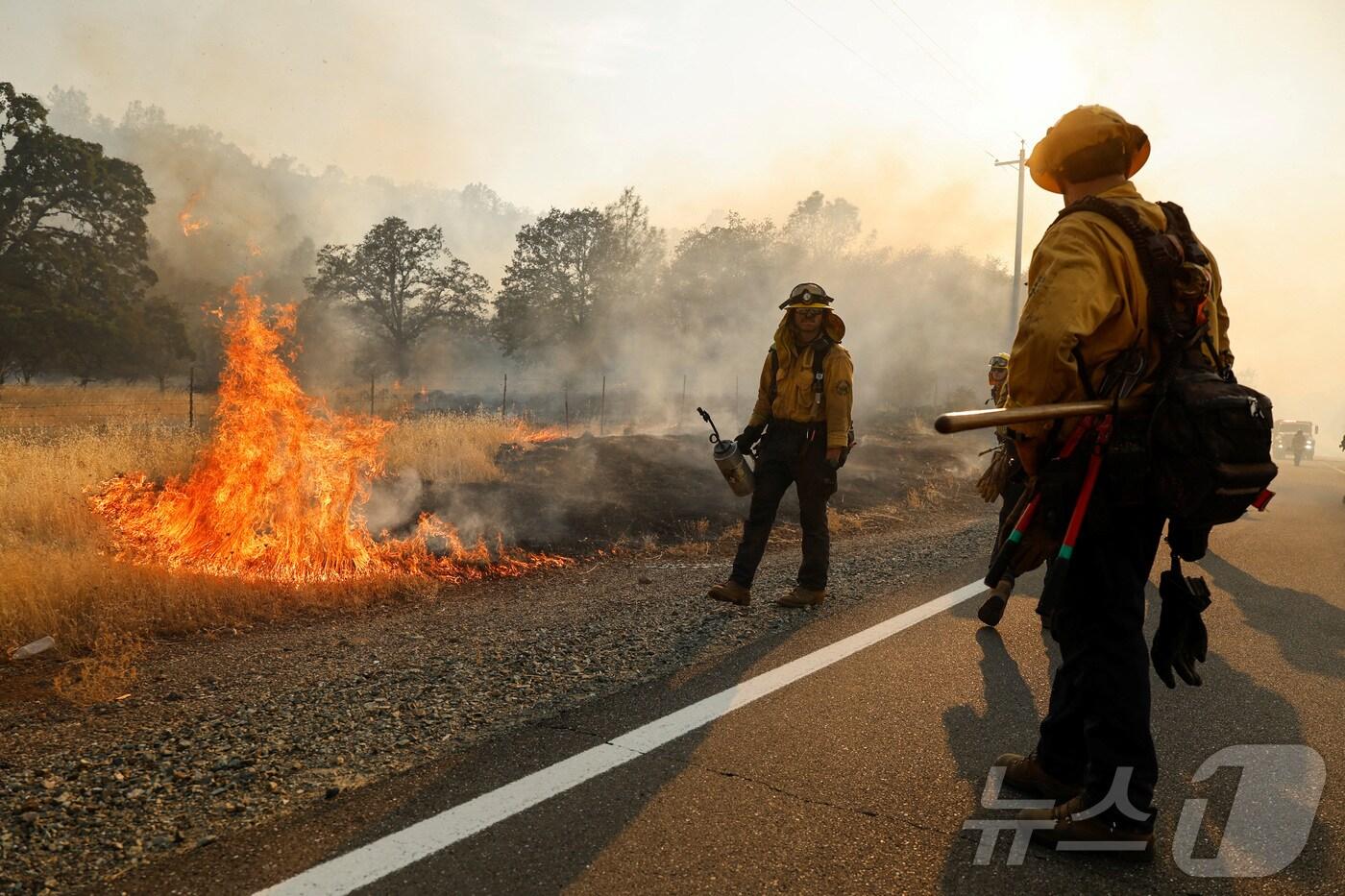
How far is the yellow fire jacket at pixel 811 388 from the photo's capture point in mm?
5512

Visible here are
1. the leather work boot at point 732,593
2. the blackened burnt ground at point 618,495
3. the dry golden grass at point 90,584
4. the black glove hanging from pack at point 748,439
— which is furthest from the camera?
the blackened burnt ground at point 618,495

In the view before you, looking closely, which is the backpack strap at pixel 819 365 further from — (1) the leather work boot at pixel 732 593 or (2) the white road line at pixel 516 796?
(2) the white road line at pixel 516 796

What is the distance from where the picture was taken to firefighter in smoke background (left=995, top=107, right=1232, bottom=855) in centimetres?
243

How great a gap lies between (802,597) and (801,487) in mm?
748

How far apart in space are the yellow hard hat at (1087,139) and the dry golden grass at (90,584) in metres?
4.25

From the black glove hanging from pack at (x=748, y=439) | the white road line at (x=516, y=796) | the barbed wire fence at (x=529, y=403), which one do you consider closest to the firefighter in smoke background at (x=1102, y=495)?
the white road line at (x=516, y=796)

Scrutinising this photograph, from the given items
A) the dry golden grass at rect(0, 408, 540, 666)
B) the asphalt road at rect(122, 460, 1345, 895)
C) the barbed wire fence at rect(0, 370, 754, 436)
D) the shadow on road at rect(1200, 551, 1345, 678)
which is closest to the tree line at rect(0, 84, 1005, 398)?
the barbed wire fence at rect(0, 370, 754, 436)

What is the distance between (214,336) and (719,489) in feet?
106

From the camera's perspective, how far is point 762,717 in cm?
347

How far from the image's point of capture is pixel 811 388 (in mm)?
5555

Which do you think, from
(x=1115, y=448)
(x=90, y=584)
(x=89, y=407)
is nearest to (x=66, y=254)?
(x=89, y=407)

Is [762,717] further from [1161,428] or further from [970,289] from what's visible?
[970,289]

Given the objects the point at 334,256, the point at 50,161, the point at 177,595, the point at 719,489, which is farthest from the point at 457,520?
the point at 334,256

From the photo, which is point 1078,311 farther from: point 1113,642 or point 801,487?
point 801,487
